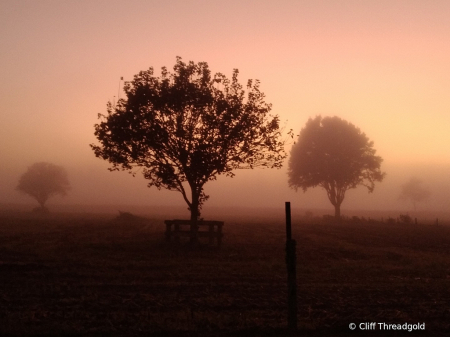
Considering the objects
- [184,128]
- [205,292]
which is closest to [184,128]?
[184,128]

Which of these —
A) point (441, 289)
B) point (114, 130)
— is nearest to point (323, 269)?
point (441, 289)

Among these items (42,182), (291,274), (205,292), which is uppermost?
(42,182)

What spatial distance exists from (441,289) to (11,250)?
67.7 ft

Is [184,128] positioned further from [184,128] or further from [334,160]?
[334,160]

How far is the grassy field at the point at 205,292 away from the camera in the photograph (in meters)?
9.13

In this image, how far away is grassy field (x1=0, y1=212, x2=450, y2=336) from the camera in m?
9.13

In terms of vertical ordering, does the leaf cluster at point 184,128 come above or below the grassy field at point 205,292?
above

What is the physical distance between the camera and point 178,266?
18.7 meters

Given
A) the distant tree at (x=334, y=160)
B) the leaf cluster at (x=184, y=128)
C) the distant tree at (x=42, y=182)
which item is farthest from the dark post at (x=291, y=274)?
the distant tree at (x=42, y=182)

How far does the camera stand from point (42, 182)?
4643 inches

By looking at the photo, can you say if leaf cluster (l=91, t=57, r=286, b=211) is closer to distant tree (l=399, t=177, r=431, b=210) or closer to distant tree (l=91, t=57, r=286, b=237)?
distant tree (l=91, t=57, r=286, b=237)
